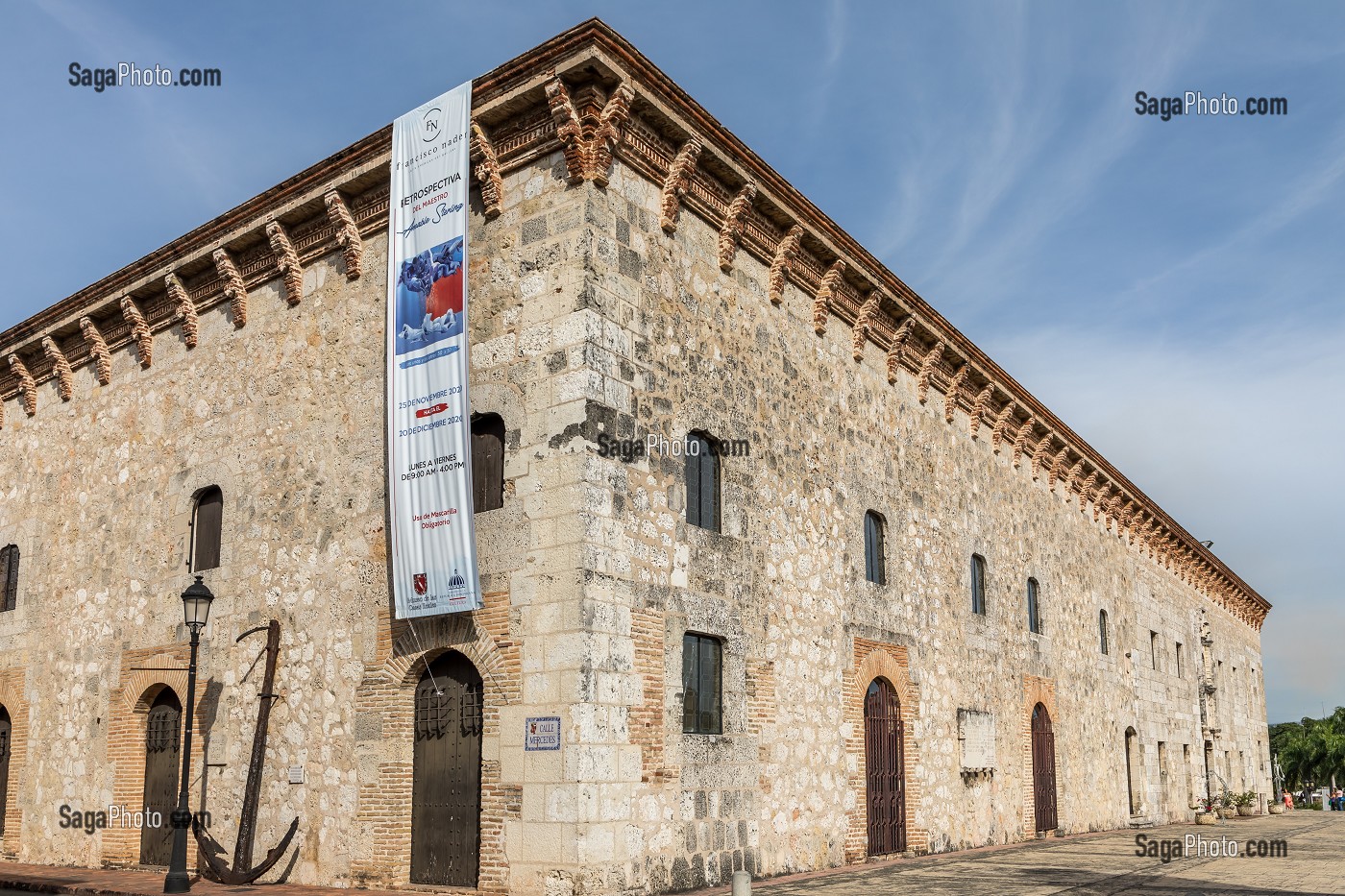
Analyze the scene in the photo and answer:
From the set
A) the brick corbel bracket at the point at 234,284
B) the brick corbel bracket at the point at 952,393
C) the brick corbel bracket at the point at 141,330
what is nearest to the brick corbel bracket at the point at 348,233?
the brick corbel bracket at the point at 234,284

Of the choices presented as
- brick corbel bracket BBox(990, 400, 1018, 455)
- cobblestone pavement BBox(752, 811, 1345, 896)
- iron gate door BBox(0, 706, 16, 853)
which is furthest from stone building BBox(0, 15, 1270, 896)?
brick corbel bracket BBox(990, 400, 1018, 455)

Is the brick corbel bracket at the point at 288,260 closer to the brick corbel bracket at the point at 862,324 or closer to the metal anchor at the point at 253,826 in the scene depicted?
the metal anchor at the point at 253,826

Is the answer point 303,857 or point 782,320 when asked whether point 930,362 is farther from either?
point 303,857

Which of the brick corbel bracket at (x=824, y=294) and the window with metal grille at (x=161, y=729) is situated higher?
the brick corbel bracket at (x=824, y=294)

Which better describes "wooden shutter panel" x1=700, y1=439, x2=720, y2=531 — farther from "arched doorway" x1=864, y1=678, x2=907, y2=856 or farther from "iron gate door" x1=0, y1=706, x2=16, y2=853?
"iron gate door" x1=0, y1=706, x2=16, y2=853

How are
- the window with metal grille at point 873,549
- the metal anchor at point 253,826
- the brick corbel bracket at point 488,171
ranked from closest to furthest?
1. the brick corbel bracket at point 488,171
2. the metal anchor at point 253,826
3. the window with metal grille at point 873,549

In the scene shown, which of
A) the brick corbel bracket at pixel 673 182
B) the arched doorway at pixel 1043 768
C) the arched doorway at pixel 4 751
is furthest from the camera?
the arched doorway at pixel 1043 768

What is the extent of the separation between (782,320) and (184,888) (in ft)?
30.5

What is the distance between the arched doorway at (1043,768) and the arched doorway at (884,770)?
5896 millimetres

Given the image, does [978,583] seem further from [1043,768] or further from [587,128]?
[587,128]

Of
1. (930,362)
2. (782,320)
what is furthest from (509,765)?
(930,362)

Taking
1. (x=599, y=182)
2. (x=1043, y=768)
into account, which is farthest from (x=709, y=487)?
(x=1043, y=768)

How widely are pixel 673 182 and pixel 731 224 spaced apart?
1.24 meters

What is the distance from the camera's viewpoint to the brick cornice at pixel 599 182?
11.5 meters
